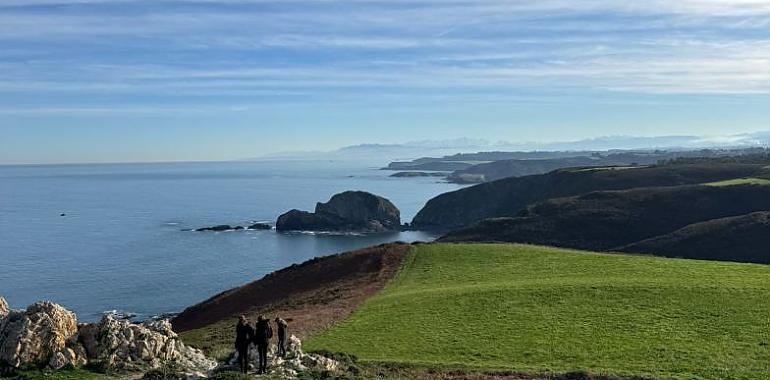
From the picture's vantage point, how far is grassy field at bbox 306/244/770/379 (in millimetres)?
26094

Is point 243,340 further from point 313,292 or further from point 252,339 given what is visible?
point 313,292

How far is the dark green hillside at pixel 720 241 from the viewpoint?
82.6 m

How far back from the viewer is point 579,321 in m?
31.5

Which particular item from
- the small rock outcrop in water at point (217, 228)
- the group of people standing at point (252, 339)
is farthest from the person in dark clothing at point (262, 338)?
the small rock outcrop in water at point (217, 228)

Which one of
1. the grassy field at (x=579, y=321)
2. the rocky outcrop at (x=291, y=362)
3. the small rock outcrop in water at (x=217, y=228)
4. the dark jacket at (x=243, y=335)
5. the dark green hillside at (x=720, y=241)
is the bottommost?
the small rock outcrop in water at (x=217, y=228)

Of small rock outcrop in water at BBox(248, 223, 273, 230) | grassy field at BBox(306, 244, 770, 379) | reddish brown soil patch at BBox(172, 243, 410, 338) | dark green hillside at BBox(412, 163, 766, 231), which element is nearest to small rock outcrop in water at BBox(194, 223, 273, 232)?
small rock outcrop in water at BBox(248, 223, 273, 230)

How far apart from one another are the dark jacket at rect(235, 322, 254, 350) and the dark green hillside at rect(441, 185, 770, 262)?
81.9m

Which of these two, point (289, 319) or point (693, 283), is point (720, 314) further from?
point (289, 319)

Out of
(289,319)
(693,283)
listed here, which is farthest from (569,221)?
(289,319)

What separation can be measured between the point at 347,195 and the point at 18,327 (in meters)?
142

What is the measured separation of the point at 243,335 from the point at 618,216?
94.7 metres

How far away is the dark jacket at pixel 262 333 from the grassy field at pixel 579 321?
6.29 m

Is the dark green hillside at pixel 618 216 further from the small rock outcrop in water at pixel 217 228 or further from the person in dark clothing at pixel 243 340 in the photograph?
the person in dark clothing at pixel 243 340

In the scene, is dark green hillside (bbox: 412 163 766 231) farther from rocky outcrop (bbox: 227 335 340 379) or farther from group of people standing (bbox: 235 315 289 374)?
group of people standing (bbox: 235 315 289 374)
